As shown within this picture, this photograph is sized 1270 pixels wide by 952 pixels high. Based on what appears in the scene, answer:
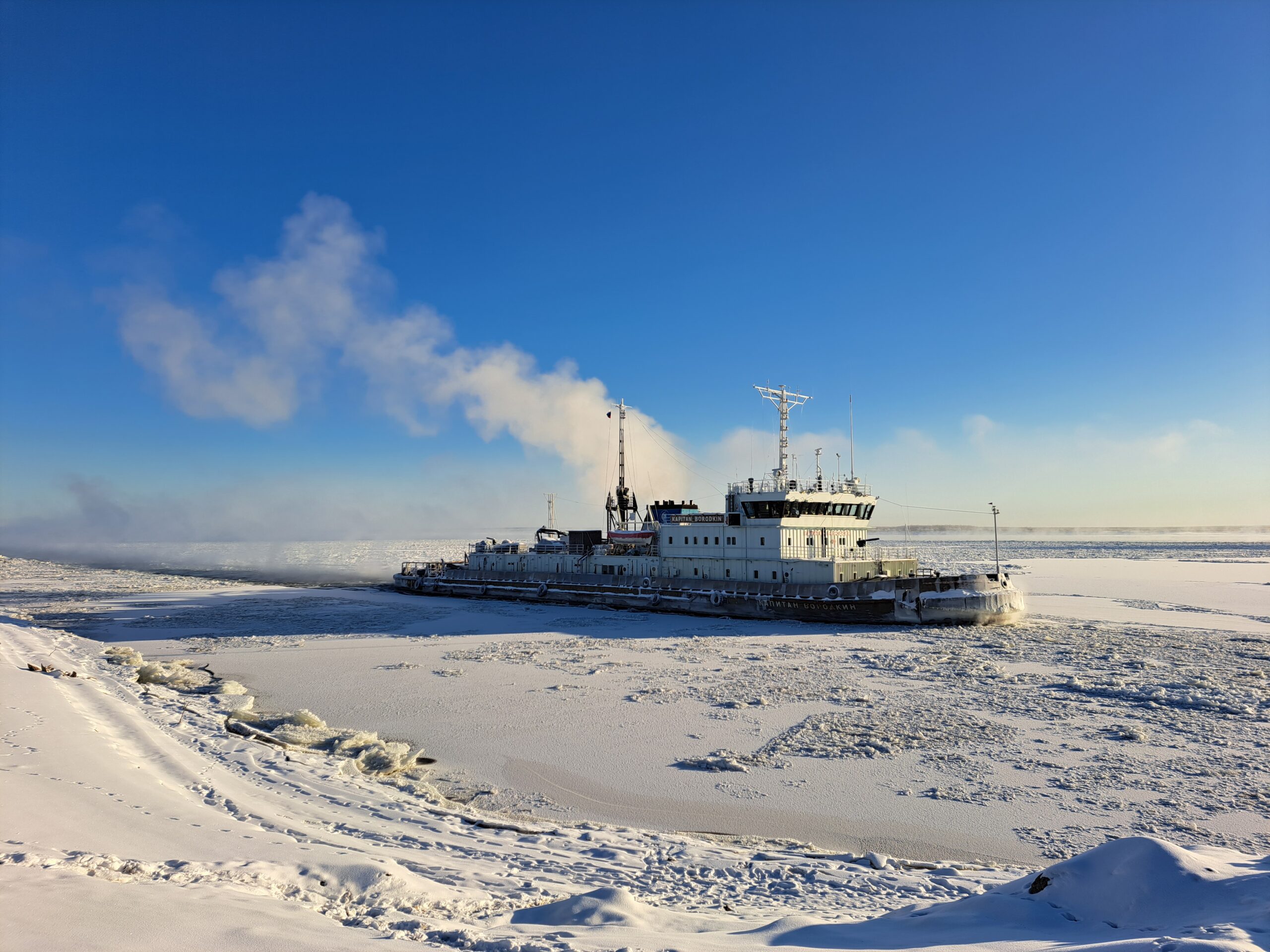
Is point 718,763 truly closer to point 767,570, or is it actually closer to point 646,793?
point 646,793

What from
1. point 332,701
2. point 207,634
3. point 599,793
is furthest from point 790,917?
point 207,634

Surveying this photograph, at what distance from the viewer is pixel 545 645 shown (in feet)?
92.0

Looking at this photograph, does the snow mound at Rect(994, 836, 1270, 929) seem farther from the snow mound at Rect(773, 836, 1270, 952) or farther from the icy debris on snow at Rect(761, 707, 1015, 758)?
the icy debris on snow at Rect(761, 707, 1015, 758)

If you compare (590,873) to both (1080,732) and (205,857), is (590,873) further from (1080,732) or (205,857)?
(1080,732)

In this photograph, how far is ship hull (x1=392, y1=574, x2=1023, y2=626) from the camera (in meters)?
31.1

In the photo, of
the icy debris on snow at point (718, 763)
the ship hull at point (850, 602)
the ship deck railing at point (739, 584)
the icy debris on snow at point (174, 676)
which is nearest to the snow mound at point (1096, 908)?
the icy debris on snow at point (718, 763)

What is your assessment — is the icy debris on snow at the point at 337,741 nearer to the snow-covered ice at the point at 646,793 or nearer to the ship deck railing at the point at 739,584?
the snow-covered ice at the point at 646,793

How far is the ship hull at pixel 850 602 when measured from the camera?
3109 centimetres

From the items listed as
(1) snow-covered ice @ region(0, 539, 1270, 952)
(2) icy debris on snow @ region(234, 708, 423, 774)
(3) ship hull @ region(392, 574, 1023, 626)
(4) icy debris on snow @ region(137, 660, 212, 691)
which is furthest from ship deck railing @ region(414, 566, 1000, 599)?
(2) icy debris on snow @ region(234, 708, 423, 774)

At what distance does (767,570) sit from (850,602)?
5096 mm

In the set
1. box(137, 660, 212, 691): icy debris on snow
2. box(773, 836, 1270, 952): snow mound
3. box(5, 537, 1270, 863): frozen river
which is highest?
box(773, 836, 1270, 952): snow mound

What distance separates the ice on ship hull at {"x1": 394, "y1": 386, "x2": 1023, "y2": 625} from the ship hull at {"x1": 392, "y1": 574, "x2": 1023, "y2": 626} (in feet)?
0.16

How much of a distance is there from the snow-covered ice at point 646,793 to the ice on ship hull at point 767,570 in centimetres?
387

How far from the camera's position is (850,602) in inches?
1277
